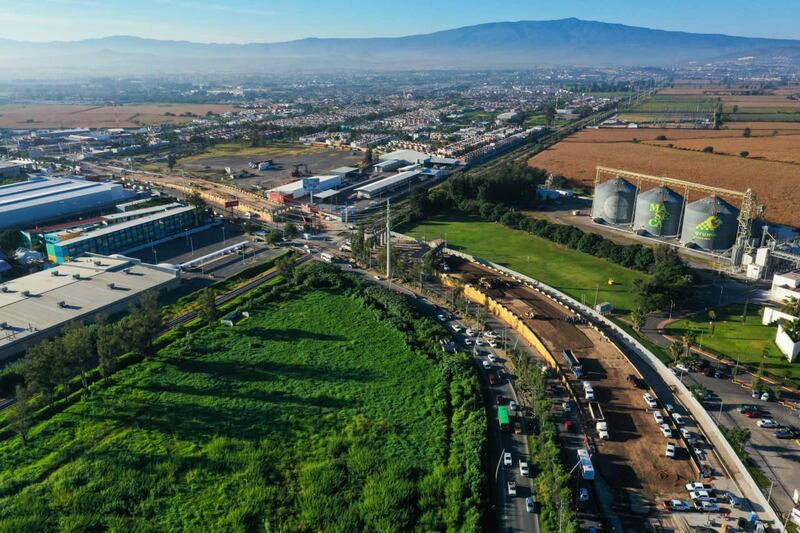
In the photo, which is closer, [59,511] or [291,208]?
[59,511]

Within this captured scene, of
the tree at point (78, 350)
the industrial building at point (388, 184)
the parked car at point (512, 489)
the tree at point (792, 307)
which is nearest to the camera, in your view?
the parked car at point (512, 489)

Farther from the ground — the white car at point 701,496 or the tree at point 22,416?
the tree at point 22,416

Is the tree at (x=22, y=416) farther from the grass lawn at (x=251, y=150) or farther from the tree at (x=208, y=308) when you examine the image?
the grass lawn at (x=251, y=150)

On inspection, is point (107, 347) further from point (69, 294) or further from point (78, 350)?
point (69, 294)

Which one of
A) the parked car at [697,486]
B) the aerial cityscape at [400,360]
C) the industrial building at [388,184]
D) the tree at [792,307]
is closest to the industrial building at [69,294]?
the aerial cityscape at [400,360]

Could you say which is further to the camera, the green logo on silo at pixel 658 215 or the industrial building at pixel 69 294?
the green logo on silo at pixel 658 215

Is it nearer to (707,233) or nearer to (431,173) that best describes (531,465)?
(707,233)

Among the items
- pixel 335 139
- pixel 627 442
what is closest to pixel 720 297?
pixel 627 442

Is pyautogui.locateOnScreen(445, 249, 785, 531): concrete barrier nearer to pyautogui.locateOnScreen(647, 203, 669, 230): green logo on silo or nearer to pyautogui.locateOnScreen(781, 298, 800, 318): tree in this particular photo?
pyautogui.locateOnScreen(781, 298, 800, 318): tree
